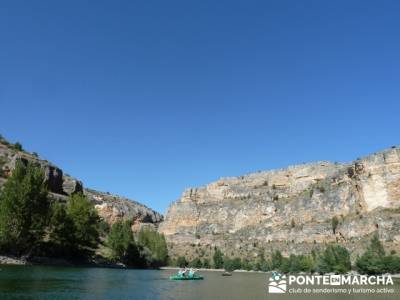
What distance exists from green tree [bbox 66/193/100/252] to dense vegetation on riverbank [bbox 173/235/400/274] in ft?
213

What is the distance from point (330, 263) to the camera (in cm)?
12162

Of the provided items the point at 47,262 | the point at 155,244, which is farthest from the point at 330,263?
the point at 47,262

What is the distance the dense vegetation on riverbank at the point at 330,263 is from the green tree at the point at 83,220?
64.9 meters

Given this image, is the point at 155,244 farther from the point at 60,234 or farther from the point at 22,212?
the point at 22,212

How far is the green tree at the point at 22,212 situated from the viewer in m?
70.4

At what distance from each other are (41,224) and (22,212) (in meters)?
4.01

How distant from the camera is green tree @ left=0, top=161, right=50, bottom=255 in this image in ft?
231

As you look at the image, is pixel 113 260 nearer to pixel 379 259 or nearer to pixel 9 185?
pixel 9 185

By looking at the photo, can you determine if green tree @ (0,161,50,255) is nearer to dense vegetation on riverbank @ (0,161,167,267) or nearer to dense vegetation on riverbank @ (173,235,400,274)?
dense vegetation on riverbank @ (0,161,167,267)

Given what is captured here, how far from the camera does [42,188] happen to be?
251 feet

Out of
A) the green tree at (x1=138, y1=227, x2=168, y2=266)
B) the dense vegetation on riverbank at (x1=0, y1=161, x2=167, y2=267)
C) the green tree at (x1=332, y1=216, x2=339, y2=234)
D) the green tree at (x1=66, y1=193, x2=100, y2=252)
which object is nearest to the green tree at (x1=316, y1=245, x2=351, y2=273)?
the green tree at (x1=332, y1=216, x2=339, y2=234)

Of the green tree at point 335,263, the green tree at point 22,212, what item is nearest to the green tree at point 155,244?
the green tree at point 335,263

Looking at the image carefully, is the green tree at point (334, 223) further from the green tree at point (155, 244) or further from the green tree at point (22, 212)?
the green tree at point (22, 212)

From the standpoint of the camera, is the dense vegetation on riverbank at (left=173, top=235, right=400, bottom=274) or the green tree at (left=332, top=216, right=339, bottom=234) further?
the green tree at (left=332, top=216, right=339, bottom=234)
